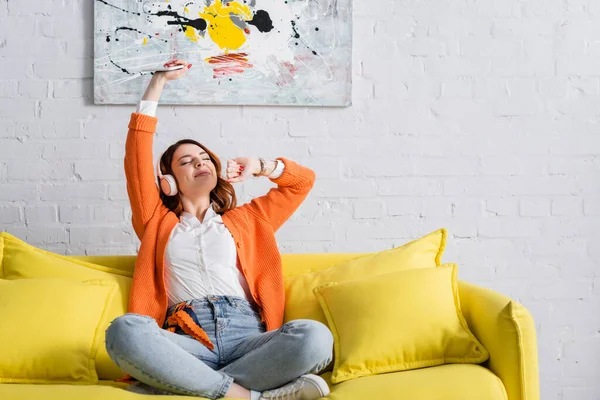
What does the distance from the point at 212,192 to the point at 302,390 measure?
3.07 feet

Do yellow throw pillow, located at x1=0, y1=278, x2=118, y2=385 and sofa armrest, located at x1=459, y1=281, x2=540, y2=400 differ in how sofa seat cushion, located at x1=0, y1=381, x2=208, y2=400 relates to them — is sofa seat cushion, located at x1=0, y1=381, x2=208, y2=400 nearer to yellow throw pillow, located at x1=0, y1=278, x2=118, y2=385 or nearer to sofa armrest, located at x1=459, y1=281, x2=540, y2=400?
yellow throw pillow, located at x1=0, y1=278, x2=118, y2=385

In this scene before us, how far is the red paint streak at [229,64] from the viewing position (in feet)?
9.11

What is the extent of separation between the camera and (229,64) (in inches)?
109

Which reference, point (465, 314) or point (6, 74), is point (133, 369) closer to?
point (465, 314)

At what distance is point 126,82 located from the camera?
109 inches

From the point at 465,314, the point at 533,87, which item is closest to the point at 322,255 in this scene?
the point at 465,314

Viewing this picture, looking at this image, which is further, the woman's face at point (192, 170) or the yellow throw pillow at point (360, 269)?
the woman's face at point (192, 170)

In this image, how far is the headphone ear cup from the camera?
2430 mm

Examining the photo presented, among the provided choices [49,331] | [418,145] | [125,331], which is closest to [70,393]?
[125,331]

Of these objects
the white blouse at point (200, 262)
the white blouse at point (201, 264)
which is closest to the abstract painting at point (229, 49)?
the white blouse at point (200, 262)

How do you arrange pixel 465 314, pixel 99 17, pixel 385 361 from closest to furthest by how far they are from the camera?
1. pixel 385 361
2. pixel 465 314
3. pixel 99 17

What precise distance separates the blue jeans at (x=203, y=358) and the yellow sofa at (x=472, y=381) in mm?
70

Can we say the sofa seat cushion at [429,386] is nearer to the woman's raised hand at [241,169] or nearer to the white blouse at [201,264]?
the white blouse at [201,264]

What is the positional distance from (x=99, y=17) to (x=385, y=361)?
1.72m
